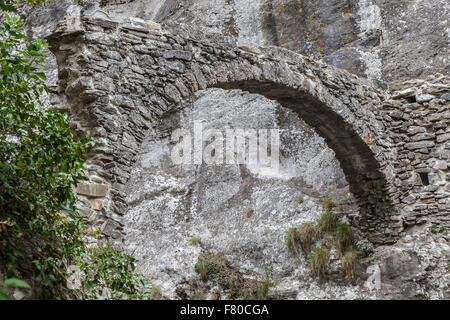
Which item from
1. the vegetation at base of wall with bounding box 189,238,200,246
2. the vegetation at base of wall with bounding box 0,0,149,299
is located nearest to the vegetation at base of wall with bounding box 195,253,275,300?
the vegetation at base of wall with bounding box 189,238,200,246

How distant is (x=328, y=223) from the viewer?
711 cm

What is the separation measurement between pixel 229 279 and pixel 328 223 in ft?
5.17

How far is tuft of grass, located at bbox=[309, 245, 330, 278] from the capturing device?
6746 mm

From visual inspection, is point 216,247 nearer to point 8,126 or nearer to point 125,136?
Answer: point 125,136

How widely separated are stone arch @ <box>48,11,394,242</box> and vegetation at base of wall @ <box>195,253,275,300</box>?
2.37m

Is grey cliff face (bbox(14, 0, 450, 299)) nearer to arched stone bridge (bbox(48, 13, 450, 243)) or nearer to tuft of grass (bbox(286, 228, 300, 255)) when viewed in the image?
arched stone bridge (bbox(48, 13, 450, 243))

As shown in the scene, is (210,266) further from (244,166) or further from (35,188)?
(35,188)

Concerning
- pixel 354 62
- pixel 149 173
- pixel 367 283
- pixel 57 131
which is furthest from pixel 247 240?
pixel 57 131

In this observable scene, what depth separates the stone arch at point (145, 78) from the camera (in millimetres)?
4277

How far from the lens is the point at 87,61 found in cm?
430

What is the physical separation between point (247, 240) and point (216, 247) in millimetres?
544

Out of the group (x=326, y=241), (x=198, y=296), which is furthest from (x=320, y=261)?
(x=198, y=296)

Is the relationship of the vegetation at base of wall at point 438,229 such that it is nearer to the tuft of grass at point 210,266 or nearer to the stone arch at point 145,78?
the stone arch at point 145,78

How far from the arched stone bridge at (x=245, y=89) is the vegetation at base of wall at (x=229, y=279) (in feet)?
5.14
